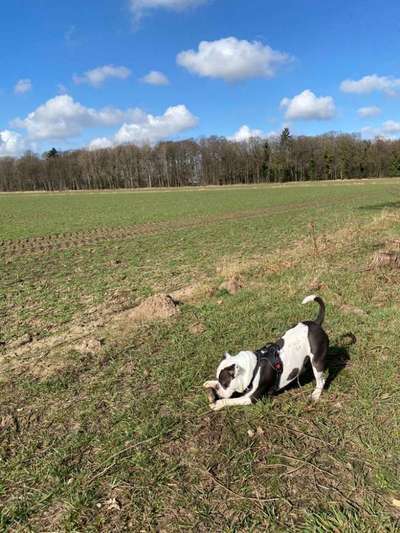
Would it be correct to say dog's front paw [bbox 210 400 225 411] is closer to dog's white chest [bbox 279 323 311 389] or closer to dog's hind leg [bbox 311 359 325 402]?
dog's white chest [bbox 279 323 311 389]

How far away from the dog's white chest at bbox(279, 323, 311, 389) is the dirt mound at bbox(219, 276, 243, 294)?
395cm

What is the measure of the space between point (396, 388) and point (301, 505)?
6.71ft

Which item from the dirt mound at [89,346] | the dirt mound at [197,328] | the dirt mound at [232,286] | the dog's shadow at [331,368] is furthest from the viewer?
the dirt mound at [232,286]

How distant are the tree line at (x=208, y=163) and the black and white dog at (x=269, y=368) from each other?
96.5 meters

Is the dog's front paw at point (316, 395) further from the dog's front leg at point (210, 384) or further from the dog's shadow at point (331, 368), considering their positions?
the dog's front leg at point (210, 384)

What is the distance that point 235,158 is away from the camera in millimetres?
100938

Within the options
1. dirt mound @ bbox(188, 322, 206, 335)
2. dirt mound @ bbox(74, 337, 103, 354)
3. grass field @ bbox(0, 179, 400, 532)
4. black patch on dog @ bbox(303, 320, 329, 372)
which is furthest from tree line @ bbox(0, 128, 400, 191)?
black patch on dog @ bbox(303, 320, 329, 372)

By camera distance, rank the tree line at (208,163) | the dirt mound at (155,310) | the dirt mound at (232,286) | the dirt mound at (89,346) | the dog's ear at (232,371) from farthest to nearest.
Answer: the tree line at (208,163) → the dirt mound at (232,286) → the dirt mound at (155,310) → the dirt mound at (89,346) → the dog's ear at (232,371)

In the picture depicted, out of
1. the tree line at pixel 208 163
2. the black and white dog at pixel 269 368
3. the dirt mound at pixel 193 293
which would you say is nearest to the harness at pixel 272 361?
the black and white dog at pixel 269 368

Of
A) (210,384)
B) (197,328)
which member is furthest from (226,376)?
(197,328)

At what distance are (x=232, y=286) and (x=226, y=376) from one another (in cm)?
456

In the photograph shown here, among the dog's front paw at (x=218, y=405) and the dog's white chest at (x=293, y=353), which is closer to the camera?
the dog's front paw at (x=218, y=405)

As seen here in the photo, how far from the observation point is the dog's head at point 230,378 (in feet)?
13.4

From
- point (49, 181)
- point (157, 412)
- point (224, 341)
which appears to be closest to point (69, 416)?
point (157, 412)
